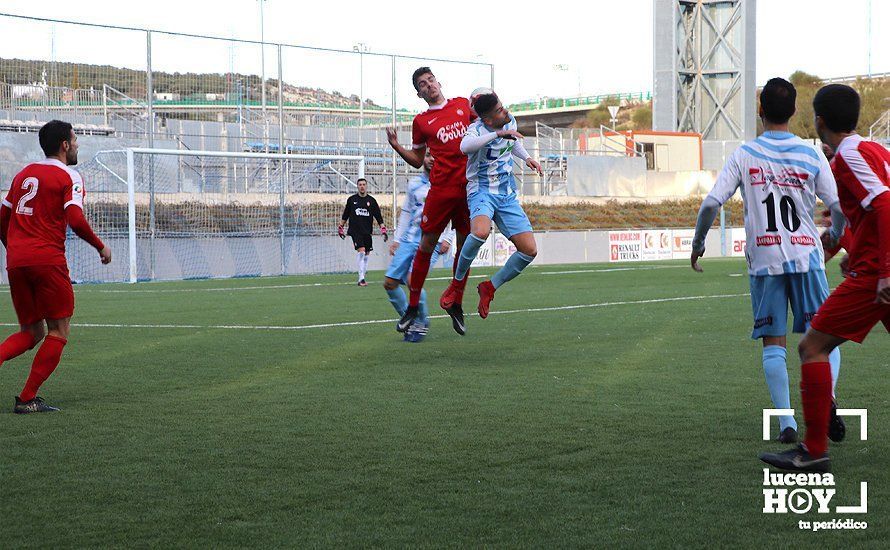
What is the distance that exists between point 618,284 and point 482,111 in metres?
11.6

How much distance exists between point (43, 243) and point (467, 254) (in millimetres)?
3703

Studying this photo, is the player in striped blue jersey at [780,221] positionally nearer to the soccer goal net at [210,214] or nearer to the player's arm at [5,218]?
the player's arm at [5,218]

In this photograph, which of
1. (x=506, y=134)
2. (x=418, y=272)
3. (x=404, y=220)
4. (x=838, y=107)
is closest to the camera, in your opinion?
(x=838, y=107)

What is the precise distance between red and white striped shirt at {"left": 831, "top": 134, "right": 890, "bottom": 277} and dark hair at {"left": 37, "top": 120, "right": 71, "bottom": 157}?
15.3ft

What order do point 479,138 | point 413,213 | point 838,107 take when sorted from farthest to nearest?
1. point 413,213
2. point 479,138
3. point 838,107

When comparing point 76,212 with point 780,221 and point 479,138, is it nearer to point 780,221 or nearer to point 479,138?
point 479,138

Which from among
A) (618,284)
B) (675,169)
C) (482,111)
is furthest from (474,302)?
(675,169)

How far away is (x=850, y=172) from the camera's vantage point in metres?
4.90

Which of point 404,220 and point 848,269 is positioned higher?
point 404,220

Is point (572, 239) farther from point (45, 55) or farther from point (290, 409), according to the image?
point (290, 409)

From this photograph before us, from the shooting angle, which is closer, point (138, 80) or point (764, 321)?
point (764, 321)

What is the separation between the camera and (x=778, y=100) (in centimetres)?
566

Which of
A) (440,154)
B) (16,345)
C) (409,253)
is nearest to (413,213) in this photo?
(409,253)

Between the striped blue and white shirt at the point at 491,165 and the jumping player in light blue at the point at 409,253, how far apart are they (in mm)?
791
